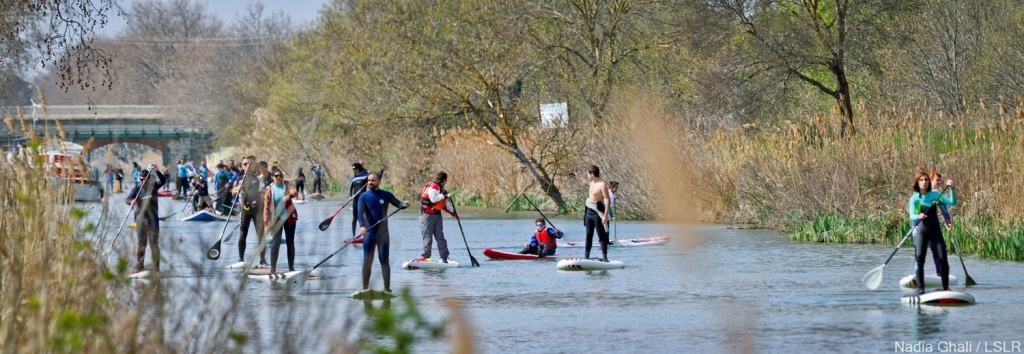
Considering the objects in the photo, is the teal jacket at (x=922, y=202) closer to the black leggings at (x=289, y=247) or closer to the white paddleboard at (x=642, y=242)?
the black leggings at (x=289, y=247)

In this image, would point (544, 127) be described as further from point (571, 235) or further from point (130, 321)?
point (130, 321)

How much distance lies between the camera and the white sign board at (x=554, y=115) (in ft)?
114

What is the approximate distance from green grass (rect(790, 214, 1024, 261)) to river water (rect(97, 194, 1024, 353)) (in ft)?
1.78

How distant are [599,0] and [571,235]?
13409 millimetres

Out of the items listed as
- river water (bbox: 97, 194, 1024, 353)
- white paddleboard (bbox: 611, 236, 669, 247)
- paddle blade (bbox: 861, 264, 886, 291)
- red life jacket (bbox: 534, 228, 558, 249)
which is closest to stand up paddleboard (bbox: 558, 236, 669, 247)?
white paddleboard (bbox: 611, 236, 669, 247)

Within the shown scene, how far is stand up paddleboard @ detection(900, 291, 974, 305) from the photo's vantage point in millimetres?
12914

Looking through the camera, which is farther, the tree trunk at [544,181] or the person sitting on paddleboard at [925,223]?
the tree trunk at [544,181]

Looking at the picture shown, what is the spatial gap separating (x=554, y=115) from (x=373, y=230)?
21129mm

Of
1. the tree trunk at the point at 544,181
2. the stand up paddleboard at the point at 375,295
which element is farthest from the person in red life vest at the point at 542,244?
the tree trunk at the point at 544,181

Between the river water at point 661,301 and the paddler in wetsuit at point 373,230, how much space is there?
0.31 metres

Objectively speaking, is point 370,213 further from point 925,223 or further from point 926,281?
point 926,281

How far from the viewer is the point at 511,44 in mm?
38594

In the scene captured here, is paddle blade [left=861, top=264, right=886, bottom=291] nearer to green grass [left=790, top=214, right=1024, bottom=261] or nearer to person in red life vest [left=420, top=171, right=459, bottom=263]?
green grass [left=790, top=214, right=1024, bottom=261]

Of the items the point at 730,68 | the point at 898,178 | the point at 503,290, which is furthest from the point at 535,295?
the point at 730,68
